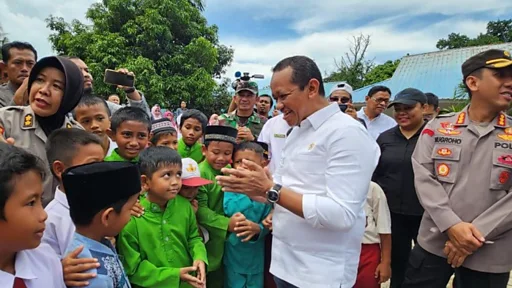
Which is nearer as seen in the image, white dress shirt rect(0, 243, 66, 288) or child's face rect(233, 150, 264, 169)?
white dress shirt rect(0, 243, 66, 288)

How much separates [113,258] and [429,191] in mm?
1900

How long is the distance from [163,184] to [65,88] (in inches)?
31.9

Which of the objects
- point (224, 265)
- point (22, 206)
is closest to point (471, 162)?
point (224, 265)

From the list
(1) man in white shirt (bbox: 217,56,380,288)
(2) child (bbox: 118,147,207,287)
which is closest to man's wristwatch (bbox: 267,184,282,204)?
(1) man in white shirt (bbox: 217,56,380,288)

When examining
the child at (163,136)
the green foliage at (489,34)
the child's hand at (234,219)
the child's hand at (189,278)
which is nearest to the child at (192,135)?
the child at (163,136)

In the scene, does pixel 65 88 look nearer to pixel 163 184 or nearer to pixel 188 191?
pixel 163 184

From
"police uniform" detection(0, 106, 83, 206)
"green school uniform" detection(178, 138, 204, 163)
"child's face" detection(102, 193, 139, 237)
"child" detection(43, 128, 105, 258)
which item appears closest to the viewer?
"child's face" detection(102, 193, 139, 237)

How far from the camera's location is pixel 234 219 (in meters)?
2.46

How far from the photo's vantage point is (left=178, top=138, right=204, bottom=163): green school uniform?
3.71 meters

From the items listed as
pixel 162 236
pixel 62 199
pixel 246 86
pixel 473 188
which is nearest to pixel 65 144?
pixel 62 199

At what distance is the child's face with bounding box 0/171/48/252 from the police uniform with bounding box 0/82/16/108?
6.06 feet

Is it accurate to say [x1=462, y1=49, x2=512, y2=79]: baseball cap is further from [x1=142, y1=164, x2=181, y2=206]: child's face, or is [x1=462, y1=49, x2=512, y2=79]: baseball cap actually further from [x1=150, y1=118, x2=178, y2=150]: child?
[x1=150, y1=118, x2=178, y2=150]: child

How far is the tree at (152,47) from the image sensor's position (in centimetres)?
1318

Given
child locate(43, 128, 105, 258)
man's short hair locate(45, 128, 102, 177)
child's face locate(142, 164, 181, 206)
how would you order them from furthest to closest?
child's face locate(142, 164, 181, 206) → man's short hair locate(45, 128, 102, 177) → child locate(43, 128, 105, 258)
